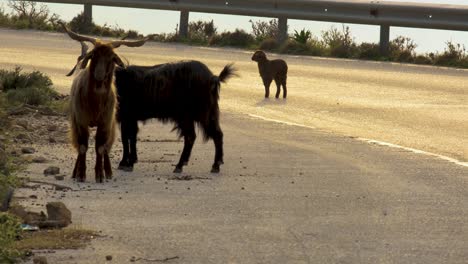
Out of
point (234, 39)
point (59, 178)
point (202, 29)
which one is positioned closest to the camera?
point (59, 178)

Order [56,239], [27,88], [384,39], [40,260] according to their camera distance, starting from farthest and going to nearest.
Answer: [384,39] → [27,88] → [56,239] → [40,260]

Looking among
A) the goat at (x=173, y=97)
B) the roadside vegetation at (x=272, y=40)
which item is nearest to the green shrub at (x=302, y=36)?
the roadside vegetation at (x=272, y=40)

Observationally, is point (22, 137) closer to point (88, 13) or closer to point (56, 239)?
point (56, 239)

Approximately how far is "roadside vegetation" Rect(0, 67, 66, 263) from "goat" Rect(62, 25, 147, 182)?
697 mm

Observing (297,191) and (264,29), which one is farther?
(264,29)

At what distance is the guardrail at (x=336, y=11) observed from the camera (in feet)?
106

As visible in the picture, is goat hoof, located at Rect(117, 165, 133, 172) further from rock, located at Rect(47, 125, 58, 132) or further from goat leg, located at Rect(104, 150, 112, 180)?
rock, located at Rect(47, 125, 58, 132)

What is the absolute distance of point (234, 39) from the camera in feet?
117

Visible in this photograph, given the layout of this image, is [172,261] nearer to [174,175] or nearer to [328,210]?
[328,210]

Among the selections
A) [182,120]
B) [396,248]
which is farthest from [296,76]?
[396,248]

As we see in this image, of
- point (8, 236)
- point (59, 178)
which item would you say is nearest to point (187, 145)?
point (59, 178)

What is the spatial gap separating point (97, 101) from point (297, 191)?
7.51 feet

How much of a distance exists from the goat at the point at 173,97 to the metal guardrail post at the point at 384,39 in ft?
57.1

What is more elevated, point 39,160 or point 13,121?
point 13,121
